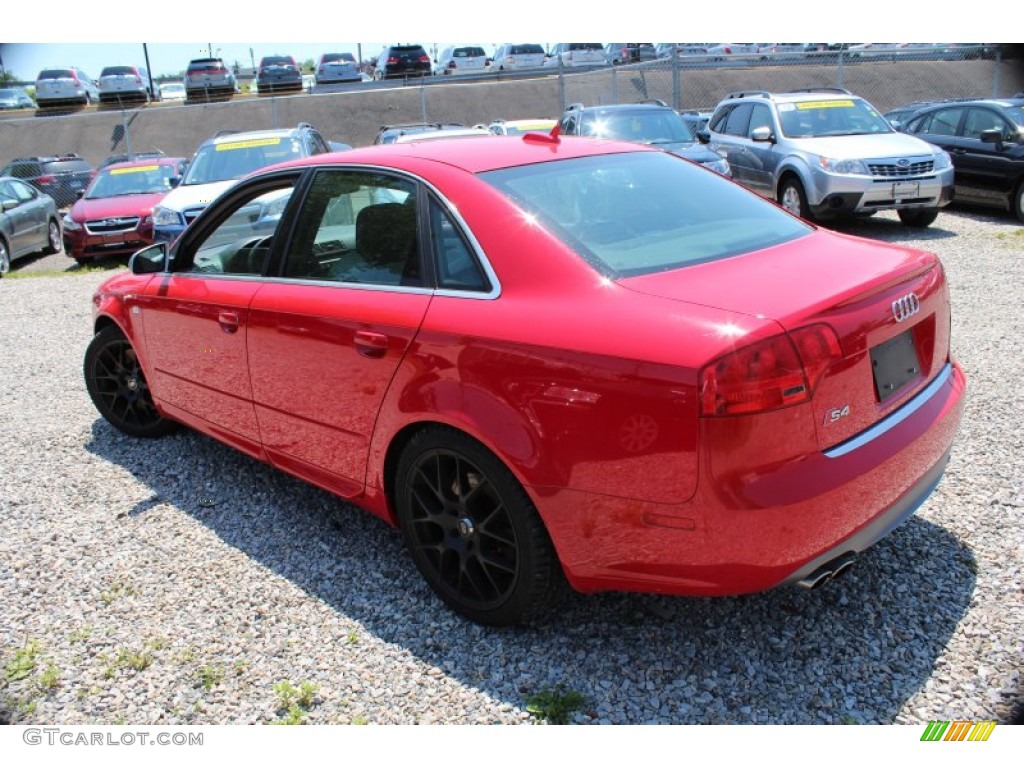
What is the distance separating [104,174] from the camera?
46.2 ft

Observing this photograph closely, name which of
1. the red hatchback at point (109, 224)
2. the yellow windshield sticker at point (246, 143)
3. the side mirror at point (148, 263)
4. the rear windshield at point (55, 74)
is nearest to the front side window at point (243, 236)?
the side mirror at point (148, 263)

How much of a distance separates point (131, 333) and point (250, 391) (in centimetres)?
134

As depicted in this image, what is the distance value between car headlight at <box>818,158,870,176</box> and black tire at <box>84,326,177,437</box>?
8.38 metres

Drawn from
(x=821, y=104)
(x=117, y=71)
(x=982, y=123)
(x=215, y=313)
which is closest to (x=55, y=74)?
(x=117, y=71)

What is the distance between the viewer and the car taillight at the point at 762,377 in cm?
224

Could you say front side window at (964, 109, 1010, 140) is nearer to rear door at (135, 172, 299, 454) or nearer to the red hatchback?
rear door at (135, 172, 299, 454)

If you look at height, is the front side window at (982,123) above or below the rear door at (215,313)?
above

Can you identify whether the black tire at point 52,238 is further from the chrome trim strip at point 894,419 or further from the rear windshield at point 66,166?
the chrome trim strip at point 894,419

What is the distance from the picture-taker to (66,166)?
21.8 meters

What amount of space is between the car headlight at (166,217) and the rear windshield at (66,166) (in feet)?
42.5
